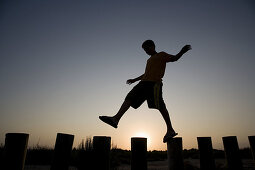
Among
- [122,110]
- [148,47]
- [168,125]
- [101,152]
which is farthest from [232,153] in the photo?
[148,47]

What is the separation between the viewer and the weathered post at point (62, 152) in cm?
260

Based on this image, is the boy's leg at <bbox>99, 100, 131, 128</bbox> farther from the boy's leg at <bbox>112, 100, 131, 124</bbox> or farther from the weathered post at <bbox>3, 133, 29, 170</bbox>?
the weathered post at <bbox>3, 133, 29, 170</bbox>

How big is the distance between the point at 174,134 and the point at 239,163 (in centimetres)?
113

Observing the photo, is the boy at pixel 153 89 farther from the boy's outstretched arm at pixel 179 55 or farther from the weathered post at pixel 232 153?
the weathered post at pixel 232 153

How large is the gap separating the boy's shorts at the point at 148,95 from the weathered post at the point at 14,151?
2.12 meters

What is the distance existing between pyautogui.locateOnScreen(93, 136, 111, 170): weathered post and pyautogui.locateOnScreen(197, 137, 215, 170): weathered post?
1.69 meters

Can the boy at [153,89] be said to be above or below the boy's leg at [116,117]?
above

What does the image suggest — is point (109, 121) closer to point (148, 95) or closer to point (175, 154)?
point (148, 95)

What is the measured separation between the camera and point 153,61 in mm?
4348

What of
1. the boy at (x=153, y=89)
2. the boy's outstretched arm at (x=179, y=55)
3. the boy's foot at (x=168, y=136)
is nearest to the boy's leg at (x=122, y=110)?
the boy at (x=153, y=89)

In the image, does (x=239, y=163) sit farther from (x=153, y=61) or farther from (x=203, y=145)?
(x=153, y=61)

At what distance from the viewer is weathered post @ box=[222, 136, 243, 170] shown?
349 cm

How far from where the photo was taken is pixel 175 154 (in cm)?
336

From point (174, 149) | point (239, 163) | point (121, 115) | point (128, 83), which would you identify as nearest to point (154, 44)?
point (128, 83)
